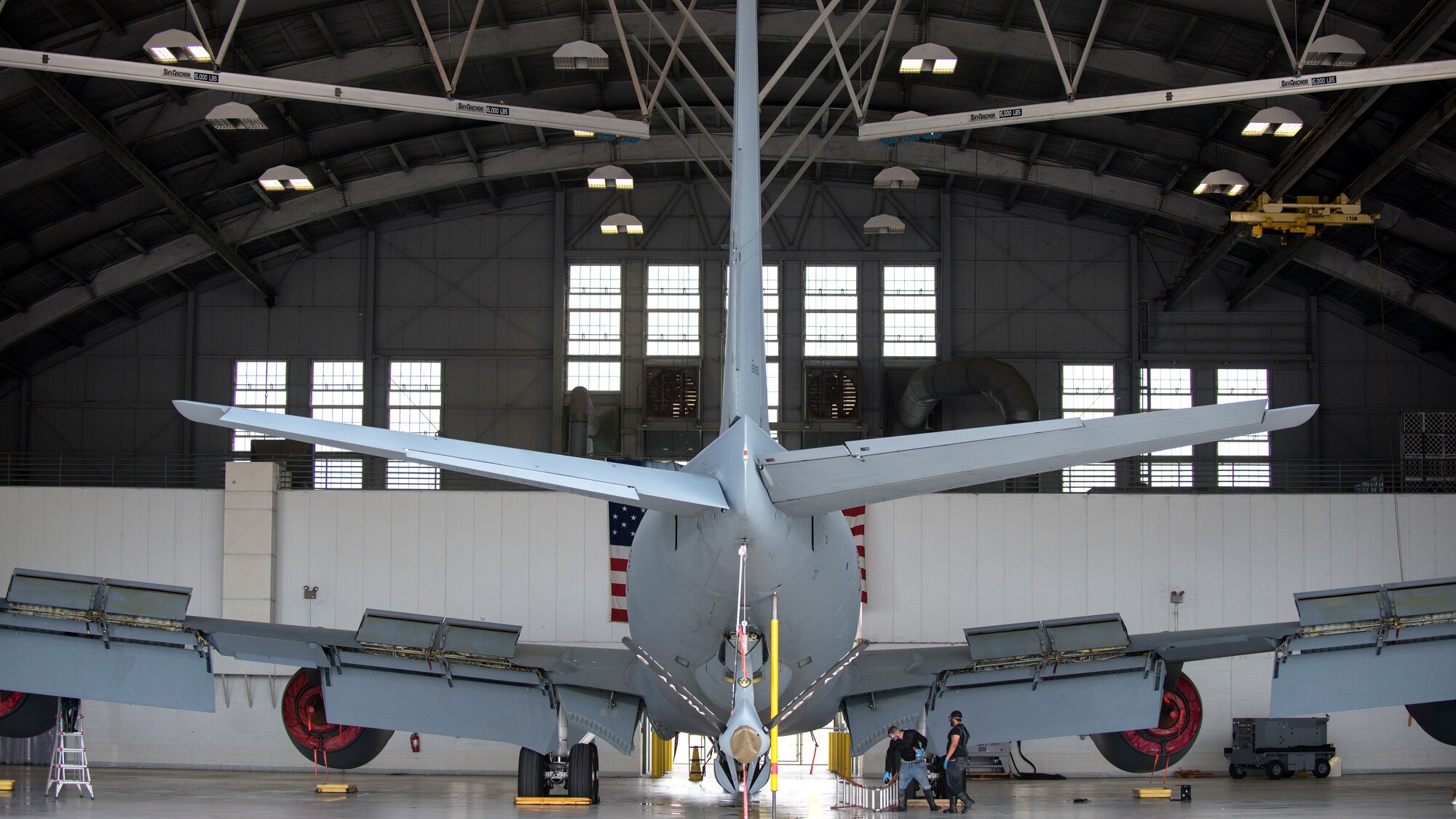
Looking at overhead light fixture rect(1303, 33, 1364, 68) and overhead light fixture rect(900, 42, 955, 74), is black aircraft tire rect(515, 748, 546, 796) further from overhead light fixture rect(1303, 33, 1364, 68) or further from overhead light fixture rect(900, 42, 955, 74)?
overhead light fixture rect(1303, 33, 1364, 68)

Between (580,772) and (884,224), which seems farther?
(884,224)

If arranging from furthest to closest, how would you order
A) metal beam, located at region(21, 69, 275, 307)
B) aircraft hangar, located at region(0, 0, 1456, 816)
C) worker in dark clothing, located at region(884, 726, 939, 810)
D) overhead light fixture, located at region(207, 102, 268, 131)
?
1. metal beam, located at region(21, 69, 275, 307)
2. overhead light fixture, located at region(207, 102, 268, 131)
3. worker in dark clothing, located at region(884, 726, 939, 810)
4. aircraft hangar, located at region(0, 0, 1456, 816)

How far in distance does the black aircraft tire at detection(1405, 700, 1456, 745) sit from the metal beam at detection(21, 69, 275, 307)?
26.4 meters

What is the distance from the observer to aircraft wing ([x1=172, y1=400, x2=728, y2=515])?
8031mm

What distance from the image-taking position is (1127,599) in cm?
2661

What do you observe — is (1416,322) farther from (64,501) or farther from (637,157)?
(64,501)

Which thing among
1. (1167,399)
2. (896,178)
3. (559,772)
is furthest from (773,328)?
(559,772)

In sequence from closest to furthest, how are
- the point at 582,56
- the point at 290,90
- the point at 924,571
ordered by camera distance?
1. the point at 290,90
2. the point at 582,56
3. the point at 924,571

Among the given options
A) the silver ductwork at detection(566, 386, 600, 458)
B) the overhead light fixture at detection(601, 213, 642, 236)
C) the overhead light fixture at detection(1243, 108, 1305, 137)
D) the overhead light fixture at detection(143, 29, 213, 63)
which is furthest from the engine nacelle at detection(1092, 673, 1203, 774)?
the silver ductwork at detection(566, 386, 600, 458)

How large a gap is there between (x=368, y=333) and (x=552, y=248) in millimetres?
6069

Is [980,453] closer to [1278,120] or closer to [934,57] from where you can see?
[934,57]

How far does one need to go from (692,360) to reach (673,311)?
63.6 inches

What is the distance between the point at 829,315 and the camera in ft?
123

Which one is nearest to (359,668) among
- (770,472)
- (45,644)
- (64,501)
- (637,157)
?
(45,644)
